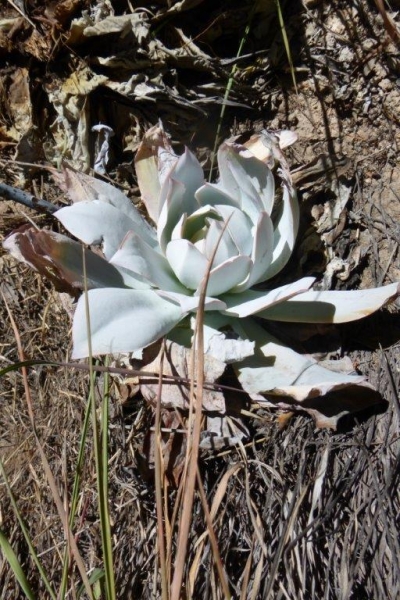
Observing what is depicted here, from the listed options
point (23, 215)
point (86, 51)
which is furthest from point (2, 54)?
point (23, 215)

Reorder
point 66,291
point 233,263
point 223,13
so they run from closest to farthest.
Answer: point 233,263 → point 66,291 → point 223,13

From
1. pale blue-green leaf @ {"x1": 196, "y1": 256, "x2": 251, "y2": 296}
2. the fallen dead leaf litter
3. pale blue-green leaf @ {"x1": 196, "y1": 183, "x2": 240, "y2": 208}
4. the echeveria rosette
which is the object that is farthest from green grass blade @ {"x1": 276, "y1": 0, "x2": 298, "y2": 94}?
pale blue-green leaf @ {"x1": 196, "y1": 256, "x2": 251, "y2": 296}

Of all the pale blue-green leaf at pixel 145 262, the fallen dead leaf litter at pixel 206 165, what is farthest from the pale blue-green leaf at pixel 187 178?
the fallen dead leaf litter at pixel 206 165

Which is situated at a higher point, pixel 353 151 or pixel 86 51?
pixel 86 51

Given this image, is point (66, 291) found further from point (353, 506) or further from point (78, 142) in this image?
point (353, 506)

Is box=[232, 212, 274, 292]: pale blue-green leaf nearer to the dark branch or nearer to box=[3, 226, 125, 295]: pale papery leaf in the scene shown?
box=[3, 226, 125, 295]: pale papery leaf
